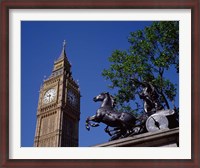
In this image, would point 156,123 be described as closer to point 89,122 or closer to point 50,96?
point 89,122

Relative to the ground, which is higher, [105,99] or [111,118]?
[105,99]

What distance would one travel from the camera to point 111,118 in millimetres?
8195

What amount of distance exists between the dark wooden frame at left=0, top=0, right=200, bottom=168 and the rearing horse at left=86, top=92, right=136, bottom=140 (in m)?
1.74

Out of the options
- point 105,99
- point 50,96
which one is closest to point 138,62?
point 105,99

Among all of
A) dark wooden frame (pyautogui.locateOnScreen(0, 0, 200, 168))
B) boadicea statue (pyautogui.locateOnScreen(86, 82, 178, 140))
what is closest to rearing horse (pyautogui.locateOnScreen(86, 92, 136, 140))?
boadicea statue (pyautogui.locateOnScreen(86, 82, 178, 140))

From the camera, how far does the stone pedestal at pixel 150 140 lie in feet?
23.0

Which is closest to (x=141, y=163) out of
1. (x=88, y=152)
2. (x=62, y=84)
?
(x=88, y=152)

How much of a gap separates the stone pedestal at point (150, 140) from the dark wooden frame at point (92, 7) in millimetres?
753

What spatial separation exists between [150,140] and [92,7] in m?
2.25

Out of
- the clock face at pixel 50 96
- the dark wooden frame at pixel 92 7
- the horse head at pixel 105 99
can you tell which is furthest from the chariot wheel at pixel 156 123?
the clock face at pixel 50 96

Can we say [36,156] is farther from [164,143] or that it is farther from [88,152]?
[164,143]

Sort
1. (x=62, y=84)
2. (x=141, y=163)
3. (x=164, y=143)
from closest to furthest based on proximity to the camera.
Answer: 1. (x=141, y=163)
2. (x=164, y=143)
3. (x=62, y=84)
